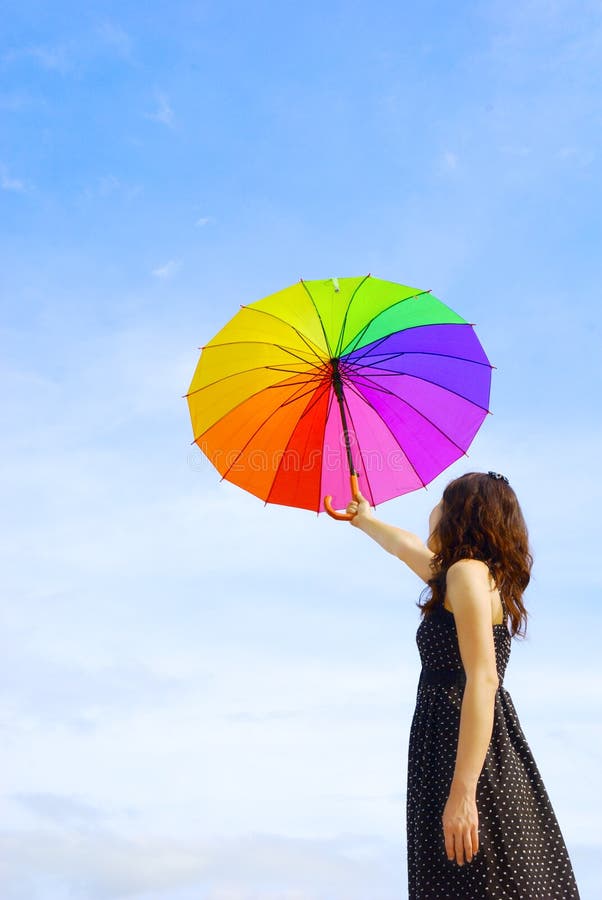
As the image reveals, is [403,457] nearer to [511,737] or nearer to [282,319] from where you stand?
[282,319]

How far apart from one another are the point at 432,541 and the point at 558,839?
1.33 metres

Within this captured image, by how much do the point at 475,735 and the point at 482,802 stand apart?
0.36m

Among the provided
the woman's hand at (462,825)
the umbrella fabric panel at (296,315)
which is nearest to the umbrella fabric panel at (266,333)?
the umbrella fabric panel at (296,315)

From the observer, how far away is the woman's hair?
380 centimetres

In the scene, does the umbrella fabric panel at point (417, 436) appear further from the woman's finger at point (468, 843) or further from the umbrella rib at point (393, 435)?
the woman's finger at point (468, 843)

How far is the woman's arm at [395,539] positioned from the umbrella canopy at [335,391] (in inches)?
22.4

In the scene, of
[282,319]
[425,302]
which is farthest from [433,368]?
[282,319]

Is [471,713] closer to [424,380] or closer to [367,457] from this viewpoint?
[367,457]

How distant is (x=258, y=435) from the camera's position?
20.5 feet

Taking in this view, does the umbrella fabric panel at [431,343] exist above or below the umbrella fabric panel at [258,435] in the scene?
above

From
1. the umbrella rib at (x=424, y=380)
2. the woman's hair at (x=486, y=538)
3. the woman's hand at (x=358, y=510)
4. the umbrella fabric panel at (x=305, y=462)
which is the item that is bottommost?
the woman's hair at (x=486, y=538)

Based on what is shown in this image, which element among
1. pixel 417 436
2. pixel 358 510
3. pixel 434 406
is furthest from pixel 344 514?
pixel 434 406

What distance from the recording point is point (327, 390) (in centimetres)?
630

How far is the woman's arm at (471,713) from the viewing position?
3391 mm
